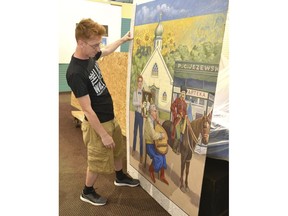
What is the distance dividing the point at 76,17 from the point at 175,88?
14.8 ft

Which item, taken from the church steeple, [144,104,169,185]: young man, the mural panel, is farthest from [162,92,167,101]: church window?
the church steeple

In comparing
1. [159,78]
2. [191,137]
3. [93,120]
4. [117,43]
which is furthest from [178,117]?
[117,43]

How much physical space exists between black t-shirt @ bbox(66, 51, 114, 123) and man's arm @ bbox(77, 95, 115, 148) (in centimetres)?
5

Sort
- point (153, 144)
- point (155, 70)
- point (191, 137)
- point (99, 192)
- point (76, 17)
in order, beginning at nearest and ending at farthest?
1. point (191, 137)
2. point (155, 70)
3. point (153, 144)
4. point (99, 192)
5. point (76, 17)

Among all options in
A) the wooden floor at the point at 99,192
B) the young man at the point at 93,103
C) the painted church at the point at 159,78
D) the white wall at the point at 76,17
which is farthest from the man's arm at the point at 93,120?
the white wall at the point at 76,17

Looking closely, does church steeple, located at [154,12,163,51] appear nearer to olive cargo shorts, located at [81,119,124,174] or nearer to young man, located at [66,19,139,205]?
young man, located at [66,19,139,205]

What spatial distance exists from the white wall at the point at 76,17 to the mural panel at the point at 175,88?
390 cm

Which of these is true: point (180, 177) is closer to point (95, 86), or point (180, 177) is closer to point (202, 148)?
point (202, 148)

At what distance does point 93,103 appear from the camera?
5.53 feet

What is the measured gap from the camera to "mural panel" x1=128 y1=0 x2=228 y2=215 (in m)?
1.26

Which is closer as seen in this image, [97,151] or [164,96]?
[164,96]

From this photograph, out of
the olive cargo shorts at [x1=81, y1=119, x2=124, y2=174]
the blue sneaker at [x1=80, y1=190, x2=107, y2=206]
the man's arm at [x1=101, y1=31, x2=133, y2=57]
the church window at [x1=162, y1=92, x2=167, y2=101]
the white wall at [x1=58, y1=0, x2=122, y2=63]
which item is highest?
the white wall at [x1=58, y1=0, x2=122, y2=63]

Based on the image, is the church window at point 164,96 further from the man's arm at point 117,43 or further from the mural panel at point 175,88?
the man's arm at point 117,43

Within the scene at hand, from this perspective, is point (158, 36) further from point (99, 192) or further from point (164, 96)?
point (99, 192)
